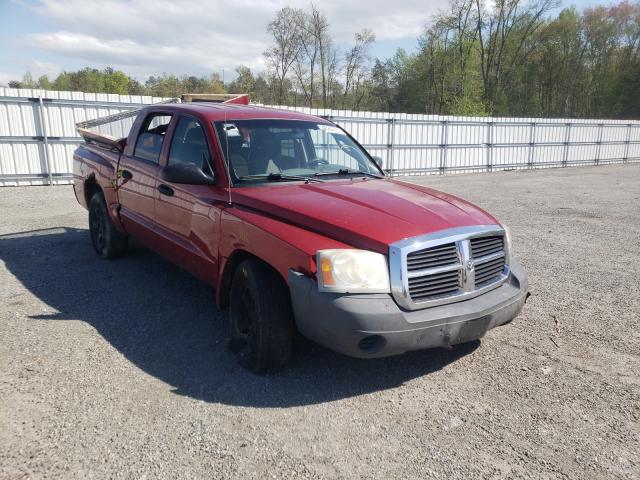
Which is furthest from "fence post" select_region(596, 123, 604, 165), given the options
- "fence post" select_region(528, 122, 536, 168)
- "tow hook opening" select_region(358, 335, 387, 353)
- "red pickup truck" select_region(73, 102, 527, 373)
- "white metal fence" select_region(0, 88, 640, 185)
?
"tow hook opening" select_region(358, 335, 387, 353)

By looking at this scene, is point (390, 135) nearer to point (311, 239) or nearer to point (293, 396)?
point (311, 239)

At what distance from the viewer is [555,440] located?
2.85 meters

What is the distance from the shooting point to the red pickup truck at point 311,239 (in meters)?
2.99

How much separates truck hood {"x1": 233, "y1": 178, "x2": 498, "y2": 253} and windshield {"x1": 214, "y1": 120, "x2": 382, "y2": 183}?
0.21m

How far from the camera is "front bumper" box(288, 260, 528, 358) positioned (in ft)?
9.53

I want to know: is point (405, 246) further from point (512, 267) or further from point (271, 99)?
point (271, 99)

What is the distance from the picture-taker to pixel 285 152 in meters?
4.30

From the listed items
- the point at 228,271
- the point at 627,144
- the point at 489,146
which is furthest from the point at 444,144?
the point at 228,271

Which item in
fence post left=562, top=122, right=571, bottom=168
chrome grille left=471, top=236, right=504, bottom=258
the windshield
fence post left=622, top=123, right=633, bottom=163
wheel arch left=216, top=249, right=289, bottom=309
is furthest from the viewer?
fence post left=622, top=123, right=633, bottom=163

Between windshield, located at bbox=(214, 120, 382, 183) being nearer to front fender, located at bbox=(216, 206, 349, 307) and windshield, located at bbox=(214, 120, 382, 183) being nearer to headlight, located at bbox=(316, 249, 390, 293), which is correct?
front fender, located at bbox=(216, 206, 349, 307)

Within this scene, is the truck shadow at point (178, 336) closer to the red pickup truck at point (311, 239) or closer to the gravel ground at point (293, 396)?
the gravel ground at point (293, 396)

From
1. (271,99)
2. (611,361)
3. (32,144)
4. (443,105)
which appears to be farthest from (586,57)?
(611,361)

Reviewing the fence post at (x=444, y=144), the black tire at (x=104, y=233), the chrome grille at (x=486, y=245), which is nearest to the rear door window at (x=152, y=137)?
the black tire at (x=104, y=233)

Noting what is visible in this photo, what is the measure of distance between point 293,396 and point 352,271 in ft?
3.08
